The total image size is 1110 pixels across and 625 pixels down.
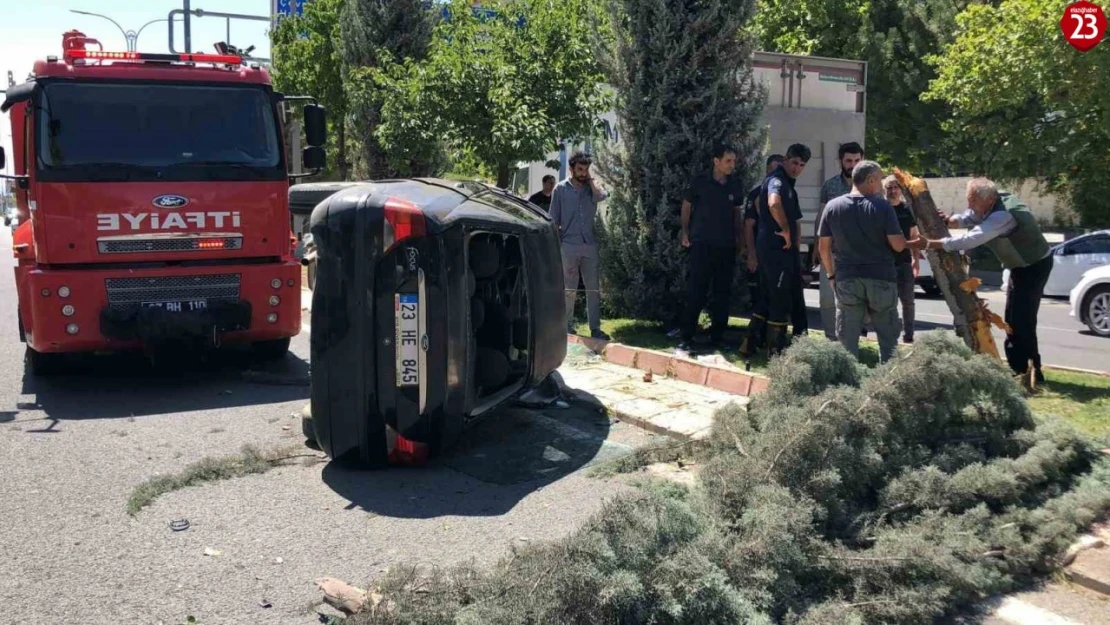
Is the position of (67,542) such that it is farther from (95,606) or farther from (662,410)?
(662,410)

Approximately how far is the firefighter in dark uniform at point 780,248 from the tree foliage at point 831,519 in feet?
9.43

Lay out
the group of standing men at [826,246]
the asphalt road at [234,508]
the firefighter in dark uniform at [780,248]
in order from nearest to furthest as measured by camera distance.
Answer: the asphalt road at [234,508], the group of standing men at [826,246], the firefighter in dark uniform at [780,248]

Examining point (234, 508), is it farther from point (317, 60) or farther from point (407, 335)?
point (317, 60)

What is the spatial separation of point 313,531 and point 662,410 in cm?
301

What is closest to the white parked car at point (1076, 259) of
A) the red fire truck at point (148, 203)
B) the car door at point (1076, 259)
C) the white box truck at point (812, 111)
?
the car door at point (1076, 259)

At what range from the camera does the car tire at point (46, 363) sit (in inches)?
343

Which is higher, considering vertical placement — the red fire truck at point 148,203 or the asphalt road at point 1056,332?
the red fire truck at point 148,203

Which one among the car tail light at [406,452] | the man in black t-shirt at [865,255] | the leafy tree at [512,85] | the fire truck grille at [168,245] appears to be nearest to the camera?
the car tail light at [406,452]

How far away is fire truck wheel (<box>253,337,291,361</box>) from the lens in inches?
378

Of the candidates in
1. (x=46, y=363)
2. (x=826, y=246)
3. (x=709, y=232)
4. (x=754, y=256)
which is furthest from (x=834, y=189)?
(x=46, y=363)

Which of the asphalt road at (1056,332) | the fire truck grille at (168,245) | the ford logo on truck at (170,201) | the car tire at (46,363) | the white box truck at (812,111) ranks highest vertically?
the white box truck at (812,111)

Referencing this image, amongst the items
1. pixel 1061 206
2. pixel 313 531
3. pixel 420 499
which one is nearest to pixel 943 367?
pixel 420 499

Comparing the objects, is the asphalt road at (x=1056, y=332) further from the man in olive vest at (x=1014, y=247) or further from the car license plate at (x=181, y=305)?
the car license plate at (x=181, y=305)

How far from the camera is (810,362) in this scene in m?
5.54
